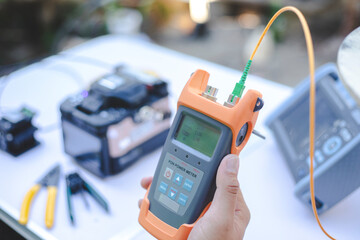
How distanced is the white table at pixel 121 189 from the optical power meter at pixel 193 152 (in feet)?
0.22

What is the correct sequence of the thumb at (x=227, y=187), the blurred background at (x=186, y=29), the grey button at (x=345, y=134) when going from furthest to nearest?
1. the blurred background at (x=186, y=29)
2. the grey button at (x=345, y=134)
3. the thumb at (x=227, y=187)

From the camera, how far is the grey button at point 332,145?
57 cm

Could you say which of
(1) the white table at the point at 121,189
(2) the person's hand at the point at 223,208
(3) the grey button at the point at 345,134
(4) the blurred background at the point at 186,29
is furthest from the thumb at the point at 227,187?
(4) the blurred background at the point at 186,29

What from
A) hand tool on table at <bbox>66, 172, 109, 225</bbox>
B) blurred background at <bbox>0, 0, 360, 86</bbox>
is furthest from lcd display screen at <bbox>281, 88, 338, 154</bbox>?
blurred background at <bbox>0, 0, 360, 86</bbox>

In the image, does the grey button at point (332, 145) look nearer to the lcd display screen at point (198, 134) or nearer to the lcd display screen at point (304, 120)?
the lcd display screen at point (304, 120)

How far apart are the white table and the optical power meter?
68 millimetres

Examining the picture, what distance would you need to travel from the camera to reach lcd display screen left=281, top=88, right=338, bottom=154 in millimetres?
627

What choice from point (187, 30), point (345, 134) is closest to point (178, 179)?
point (345, 134)

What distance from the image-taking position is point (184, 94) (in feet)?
1.58

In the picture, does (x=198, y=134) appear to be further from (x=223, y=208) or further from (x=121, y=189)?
(x=121, y=189)

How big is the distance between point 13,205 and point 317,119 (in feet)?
1.80

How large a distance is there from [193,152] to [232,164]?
0.20ft

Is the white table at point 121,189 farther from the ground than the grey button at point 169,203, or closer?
closer

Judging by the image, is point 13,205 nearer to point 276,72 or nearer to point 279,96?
point 279,96
